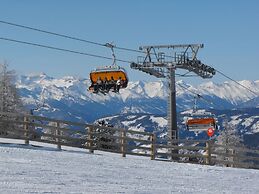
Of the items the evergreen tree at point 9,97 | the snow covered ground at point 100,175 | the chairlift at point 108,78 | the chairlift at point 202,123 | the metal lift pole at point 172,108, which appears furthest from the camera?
the evergreen tree at point 9,97

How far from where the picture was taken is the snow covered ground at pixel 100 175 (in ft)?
49.4

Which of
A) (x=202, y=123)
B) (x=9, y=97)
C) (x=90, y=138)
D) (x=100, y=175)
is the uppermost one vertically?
(x=9, y=97)

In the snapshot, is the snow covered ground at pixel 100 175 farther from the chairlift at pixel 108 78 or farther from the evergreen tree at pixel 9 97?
the evergreen tree at pixel 9 97

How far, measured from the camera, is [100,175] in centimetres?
1812

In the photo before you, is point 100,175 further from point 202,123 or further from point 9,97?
point 9,97

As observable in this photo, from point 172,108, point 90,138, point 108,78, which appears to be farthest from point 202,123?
point 90,138

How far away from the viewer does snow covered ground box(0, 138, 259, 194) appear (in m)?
15.1

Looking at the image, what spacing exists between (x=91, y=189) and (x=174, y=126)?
22.4m

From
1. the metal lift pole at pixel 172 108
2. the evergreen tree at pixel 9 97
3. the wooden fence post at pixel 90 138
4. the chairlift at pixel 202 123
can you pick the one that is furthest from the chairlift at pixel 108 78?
the evergreen tree at pixel 9 97

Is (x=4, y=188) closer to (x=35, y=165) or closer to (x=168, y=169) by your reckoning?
(x=35, y=165)

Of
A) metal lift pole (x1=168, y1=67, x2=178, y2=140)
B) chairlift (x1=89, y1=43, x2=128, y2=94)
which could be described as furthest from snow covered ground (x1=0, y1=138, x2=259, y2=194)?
metal lift pole (x1=168, y1=67, x2=178, y2=140)

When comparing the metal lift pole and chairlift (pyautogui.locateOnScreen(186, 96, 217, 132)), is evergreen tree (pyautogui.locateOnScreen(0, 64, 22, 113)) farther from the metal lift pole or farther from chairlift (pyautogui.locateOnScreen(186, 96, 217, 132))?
the metal lift pole

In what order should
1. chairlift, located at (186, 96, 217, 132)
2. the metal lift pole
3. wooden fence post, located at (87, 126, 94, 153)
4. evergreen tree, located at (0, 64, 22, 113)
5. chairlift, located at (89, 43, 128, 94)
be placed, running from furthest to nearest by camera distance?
evergreen tree, located at (0, 64, 22, 113)
chairlift, located at (186, 96, 217, 132)
the metal lift pole
chairlift, located at (89, 43, 128, 94)
wooden fence post, located at (87, 126, 94, 153)

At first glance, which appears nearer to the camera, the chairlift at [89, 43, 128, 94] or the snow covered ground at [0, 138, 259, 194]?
the snow covered ground at [0, 138, 259, 194]
